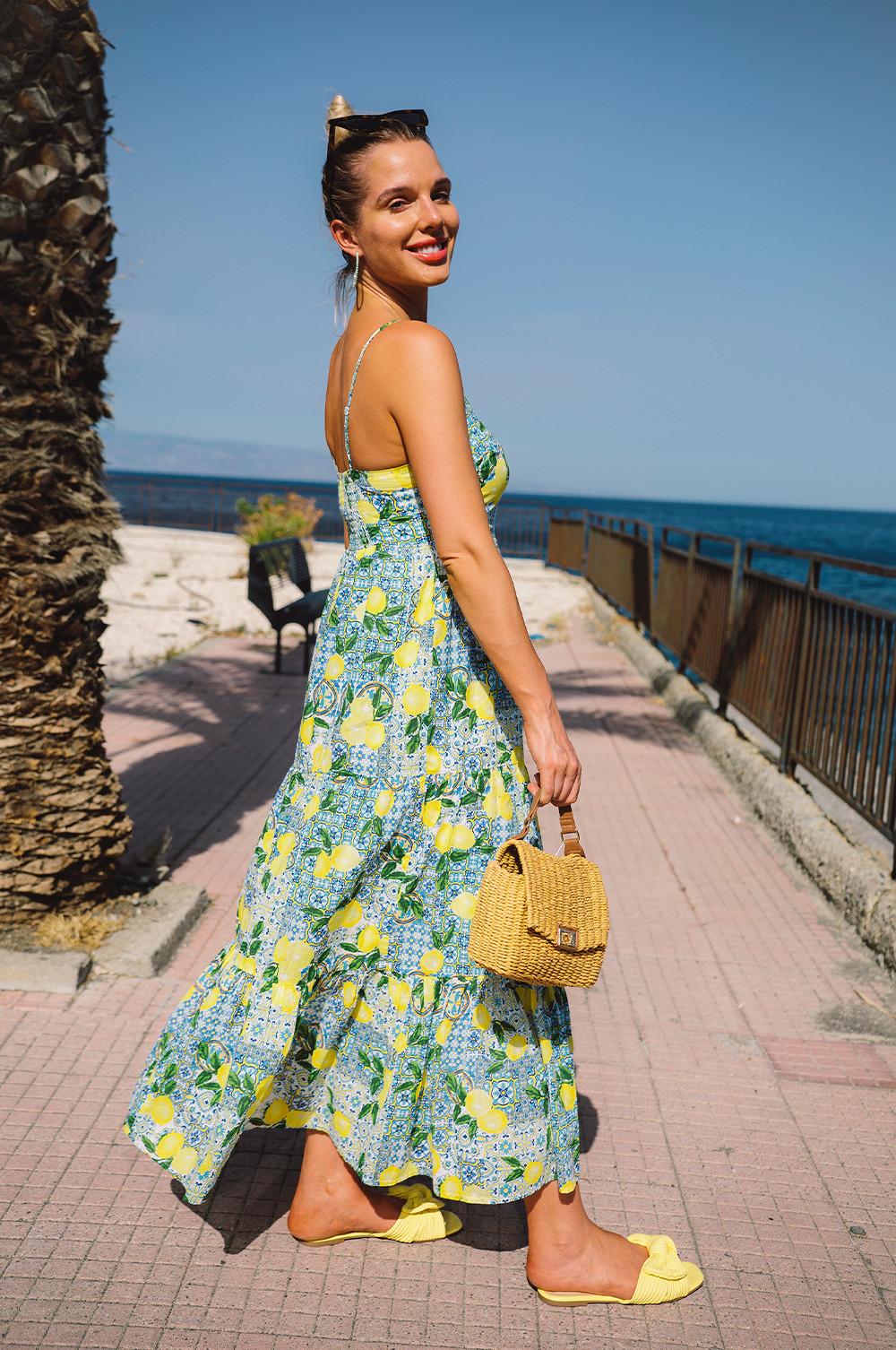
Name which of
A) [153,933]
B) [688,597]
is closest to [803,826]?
[153,933]

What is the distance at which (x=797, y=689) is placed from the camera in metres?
5.87

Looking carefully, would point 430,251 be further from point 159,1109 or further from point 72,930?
point 72,930

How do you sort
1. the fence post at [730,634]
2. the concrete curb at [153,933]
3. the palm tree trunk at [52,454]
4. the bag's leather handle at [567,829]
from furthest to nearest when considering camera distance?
the fence post at [730,634], the concrete curb at [153,933], the palm tree trunk at [52,454], the bag's leather handle at [567,829]

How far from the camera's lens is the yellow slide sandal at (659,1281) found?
236 centimetres

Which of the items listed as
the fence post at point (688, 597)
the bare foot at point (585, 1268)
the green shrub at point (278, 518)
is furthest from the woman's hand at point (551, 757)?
the green shrub at point (278, 518)

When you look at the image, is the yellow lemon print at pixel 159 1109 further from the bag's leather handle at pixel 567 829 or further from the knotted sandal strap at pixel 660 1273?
the knotted sandal strap at pixel 660 1273

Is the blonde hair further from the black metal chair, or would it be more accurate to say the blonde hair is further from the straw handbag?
the black metal chair

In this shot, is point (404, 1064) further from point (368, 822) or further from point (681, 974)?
point (681, 974)

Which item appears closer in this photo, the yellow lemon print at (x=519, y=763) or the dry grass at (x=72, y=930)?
the yellow lemon print at (x=519, y=763)

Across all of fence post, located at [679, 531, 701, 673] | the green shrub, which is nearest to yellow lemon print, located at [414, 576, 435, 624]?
fence post, located at [679, 531, 701, 673]

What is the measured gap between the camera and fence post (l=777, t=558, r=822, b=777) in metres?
5.81

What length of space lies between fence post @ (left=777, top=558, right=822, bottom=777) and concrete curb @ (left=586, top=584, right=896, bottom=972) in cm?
12

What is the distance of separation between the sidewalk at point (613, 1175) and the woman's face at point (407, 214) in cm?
204

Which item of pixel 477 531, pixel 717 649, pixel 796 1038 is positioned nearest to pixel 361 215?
Result: pixel 477 531
